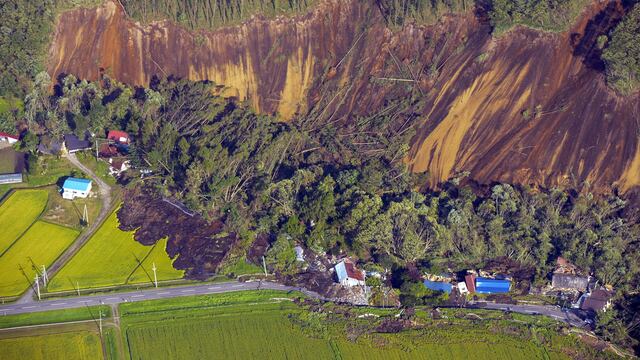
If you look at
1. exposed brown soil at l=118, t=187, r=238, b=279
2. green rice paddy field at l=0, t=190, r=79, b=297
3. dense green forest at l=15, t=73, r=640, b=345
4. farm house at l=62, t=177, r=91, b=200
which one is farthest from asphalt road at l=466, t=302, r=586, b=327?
farm house at l=62, t=177, r=91, b=200

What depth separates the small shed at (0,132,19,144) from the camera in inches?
3605

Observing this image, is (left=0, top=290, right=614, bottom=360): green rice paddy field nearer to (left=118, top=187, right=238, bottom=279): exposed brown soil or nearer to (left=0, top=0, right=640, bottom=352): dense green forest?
(left=0, top=0, right=640, bottom=352): dense green forest

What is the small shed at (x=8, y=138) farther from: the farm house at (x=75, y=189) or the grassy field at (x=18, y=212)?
the farm house at (x=75, y=189)

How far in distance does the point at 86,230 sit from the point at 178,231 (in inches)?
339

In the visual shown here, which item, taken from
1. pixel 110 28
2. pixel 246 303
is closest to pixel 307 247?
pixel 246 303

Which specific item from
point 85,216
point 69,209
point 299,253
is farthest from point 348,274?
point 69,209

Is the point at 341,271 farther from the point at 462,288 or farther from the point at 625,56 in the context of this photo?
the point at 625,56

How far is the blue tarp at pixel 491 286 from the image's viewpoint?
246ft

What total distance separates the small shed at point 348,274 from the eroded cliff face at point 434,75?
1359 cm

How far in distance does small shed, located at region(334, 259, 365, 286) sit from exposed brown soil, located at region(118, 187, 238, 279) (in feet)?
32.5

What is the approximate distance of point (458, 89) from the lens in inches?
3501

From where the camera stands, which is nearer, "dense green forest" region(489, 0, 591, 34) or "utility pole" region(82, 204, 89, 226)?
"utility pole" region(82, 204, 89, 226)

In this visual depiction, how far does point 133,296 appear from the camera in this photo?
73.8 metres

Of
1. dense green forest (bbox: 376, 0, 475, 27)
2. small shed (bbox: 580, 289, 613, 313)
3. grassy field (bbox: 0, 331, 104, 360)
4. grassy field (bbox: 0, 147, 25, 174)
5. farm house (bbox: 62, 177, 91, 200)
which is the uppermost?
dense green forest (bbox: 376, 0, 475, 27)
